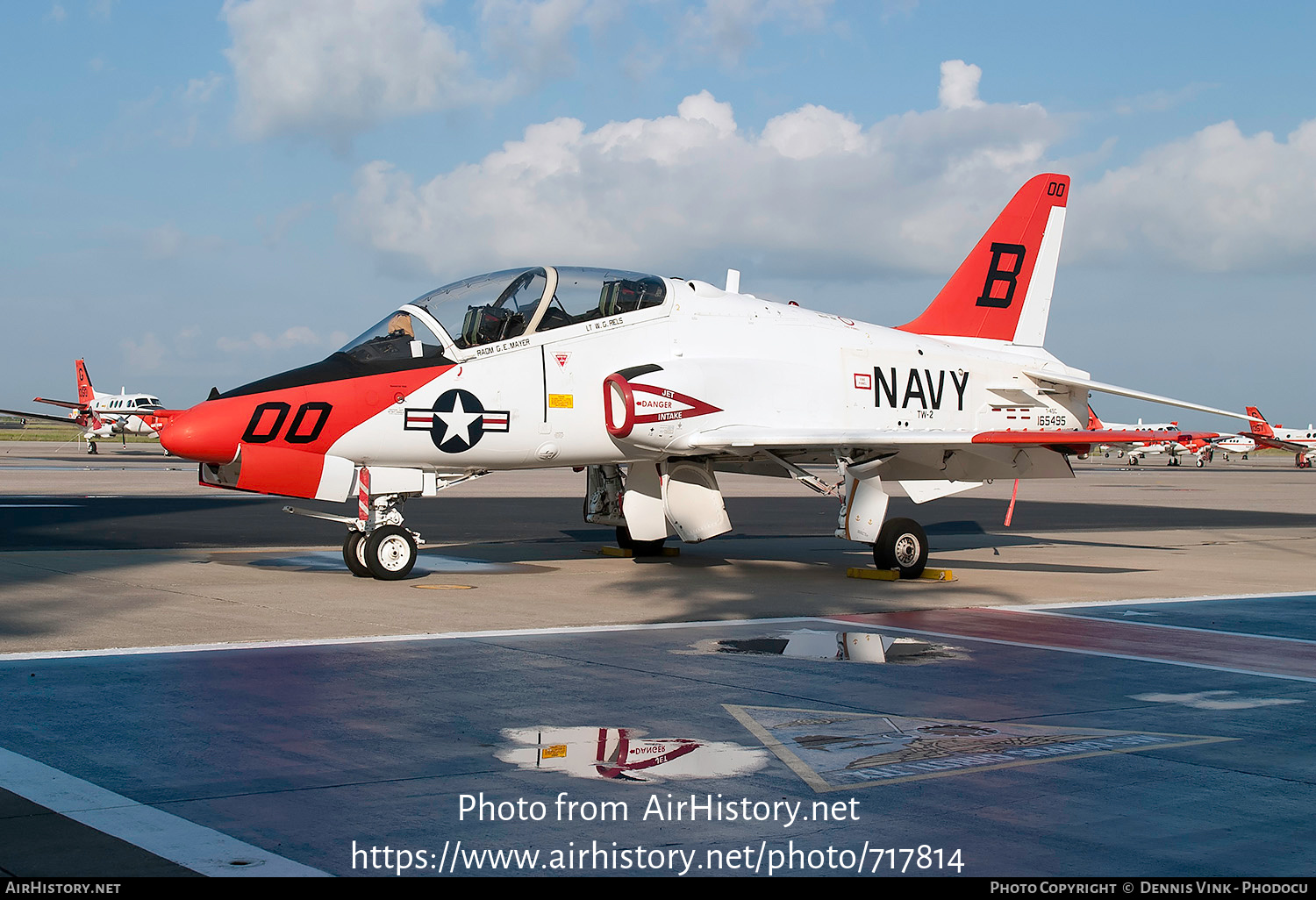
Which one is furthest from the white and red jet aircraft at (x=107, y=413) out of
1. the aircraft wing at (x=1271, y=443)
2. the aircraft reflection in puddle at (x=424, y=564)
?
the aircraft wing at (x=1271, y=443)

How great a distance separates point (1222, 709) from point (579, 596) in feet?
22.6

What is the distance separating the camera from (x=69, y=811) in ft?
15.5

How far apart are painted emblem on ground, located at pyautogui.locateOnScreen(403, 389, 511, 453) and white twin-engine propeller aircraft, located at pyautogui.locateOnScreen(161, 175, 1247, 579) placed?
2 cm

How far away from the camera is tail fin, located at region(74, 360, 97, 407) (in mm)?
75875

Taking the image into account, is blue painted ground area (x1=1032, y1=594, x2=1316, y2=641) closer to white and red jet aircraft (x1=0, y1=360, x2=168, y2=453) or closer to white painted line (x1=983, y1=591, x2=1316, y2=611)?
white painted line (x1=983, y1=591, x2=1316, y2=611)

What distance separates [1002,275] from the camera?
18.1 meters

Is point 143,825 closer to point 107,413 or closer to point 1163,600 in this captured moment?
point 1163,600

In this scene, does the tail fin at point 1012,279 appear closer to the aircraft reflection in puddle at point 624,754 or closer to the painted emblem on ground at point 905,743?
the painted emblem on ground at point 905,743

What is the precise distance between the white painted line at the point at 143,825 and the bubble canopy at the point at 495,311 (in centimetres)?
820

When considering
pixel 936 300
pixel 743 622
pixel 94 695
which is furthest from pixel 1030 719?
pixel 936 300

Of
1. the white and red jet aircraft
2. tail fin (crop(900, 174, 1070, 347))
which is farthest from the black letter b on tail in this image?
the white and red jet aircraft

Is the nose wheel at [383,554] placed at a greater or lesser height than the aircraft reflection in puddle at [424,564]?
greater

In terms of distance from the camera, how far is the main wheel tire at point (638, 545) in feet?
56.9

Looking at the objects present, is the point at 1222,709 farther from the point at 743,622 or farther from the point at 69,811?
the point at 69,811
